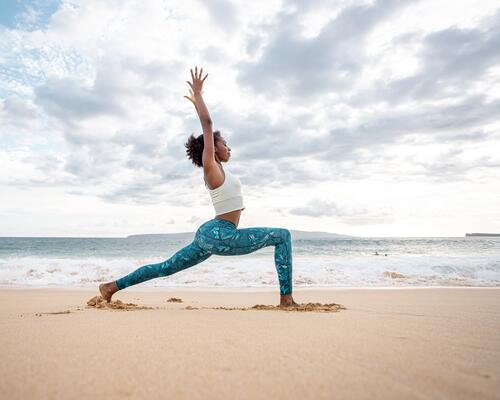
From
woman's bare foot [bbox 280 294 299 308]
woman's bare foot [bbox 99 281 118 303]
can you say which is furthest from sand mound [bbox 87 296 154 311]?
woman's bare foot [bbox 280 294 299 308]

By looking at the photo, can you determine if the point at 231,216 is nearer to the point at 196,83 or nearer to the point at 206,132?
the point at 206,132

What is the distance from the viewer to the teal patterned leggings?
345 cm

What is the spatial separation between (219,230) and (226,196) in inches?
13.3

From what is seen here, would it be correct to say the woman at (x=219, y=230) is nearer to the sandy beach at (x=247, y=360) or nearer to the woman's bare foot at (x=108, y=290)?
the woman's bare foot at (x=108, y=290)

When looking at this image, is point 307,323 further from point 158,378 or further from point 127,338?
point 158,378

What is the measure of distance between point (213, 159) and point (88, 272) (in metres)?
9.41

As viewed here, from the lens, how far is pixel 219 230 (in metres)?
3.44

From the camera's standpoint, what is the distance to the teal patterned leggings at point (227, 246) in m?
3.45

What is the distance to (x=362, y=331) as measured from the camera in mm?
2301

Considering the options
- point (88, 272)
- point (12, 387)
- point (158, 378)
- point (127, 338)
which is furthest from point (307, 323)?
point (88, 272)

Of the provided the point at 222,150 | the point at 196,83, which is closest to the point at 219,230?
the point at 222,150

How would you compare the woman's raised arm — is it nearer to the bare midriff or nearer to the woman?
the woman

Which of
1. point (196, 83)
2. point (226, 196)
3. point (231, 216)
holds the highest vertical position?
point (196, 83)

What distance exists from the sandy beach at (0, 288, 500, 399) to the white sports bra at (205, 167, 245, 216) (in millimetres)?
1224
